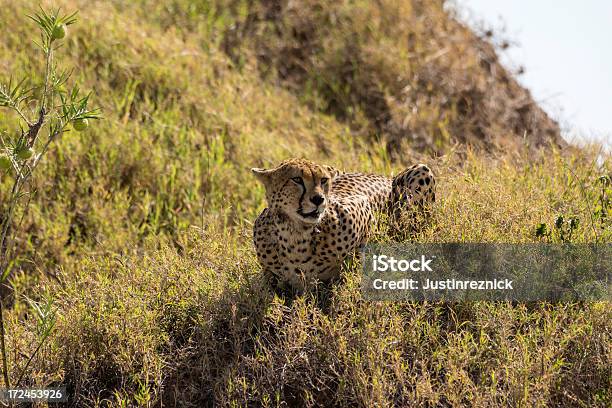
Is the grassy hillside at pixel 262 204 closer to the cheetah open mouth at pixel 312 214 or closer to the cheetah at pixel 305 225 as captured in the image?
the cheetah at pixel 305 225

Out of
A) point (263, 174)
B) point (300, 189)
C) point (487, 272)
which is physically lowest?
point (487, 272)

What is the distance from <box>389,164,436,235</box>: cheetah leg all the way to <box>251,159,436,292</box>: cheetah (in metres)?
0.23

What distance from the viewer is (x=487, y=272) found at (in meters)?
5.75

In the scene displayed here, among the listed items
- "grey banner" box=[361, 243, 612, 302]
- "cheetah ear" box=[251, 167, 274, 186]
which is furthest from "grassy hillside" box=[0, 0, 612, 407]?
"cheetah ear" box=[251, 167, 274, 186]

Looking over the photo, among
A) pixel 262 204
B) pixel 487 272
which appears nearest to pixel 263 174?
pixel 487 272

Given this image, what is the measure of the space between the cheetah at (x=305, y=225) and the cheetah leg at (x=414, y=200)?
233mm

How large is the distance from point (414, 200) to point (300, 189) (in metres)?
1.00

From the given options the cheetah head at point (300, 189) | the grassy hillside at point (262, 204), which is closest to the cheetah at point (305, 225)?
the cheetah head at point (300, 189)

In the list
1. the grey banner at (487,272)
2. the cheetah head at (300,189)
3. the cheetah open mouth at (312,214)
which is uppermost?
the cheetah head at (300,189)

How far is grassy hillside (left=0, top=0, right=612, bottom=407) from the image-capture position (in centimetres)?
525

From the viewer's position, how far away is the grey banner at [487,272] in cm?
559

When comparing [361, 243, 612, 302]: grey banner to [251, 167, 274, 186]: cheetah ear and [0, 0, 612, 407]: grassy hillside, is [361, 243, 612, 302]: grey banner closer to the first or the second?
[0, 0, 612, 407]: grassy hillside

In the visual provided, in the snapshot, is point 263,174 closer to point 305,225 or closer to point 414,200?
point 305,225

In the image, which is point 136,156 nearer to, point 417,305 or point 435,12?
point 417,305
